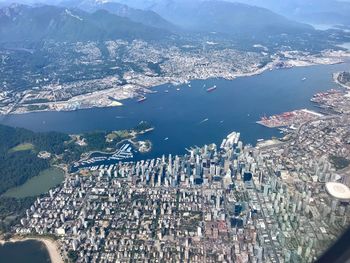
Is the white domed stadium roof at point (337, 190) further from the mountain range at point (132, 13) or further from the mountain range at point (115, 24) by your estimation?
the mountain range at point (132, 13)

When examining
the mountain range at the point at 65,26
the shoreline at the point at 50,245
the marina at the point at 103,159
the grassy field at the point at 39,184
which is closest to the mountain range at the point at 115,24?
the mountain range at the point at 65,26

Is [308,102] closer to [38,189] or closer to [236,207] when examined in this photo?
[236,207]

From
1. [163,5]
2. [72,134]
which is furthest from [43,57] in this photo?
[163,5]

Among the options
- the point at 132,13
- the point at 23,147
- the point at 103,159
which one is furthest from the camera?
the point at 132,13

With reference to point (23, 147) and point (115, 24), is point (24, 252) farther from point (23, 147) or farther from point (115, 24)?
point (115, 24)

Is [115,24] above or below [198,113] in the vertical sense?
above

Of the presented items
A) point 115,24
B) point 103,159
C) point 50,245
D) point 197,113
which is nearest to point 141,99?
point 197,113

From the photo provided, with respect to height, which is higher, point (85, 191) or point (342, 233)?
point (342, 233)
